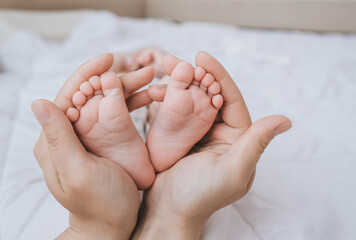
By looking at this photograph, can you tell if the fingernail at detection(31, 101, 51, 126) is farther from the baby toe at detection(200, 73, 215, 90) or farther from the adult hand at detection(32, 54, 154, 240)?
the baby toe at detection(200, 73, 215, 90)

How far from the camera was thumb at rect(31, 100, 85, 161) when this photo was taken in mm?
423

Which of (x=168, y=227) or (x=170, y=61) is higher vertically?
(x=170, y=61)

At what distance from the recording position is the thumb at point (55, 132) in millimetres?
423

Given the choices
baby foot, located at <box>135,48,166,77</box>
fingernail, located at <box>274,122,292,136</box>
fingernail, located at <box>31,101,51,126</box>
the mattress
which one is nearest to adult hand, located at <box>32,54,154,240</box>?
fingernail, located at <box>31,101,51,126</box>

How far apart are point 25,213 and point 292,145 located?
0.64m

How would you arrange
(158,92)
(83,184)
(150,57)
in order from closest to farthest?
1. (83,184)
2. (158,92)
3. (150,57)

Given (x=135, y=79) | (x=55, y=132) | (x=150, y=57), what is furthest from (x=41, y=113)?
(x=150, y=57)

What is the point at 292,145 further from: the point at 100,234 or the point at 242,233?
the point at 100,234

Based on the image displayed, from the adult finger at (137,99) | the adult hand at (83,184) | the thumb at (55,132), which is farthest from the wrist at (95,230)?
the adult finger at (137,99)

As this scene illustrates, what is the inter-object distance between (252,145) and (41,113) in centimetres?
32

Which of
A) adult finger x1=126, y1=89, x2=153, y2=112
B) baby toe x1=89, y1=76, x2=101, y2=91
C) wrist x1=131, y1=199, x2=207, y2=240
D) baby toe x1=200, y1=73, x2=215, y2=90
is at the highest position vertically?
baby toe x1=89, y1=76, x2=101, y2=91

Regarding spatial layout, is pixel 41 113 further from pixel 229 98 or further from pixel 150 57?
pixel 150 57

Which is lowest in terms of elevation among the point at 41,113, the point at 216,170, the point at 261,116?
the point at 261,116

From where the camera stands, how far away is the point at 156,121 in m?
0.53
